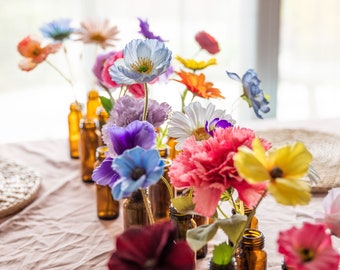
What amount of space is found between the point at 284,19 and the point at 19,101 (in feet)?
4.57

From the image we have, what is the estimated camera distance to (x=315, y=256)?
0.58 meters

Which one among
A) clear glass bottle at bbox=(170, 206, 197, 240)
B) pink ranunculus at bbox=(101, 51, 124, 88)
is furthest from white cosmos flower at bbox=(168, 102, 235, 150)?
pink ranunculus at bbox=(101, 51, 124, 88)

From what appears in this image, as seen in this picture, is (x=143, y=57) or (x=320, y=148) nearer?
(x=143, y=57)

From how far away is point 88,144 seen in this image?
1369mm

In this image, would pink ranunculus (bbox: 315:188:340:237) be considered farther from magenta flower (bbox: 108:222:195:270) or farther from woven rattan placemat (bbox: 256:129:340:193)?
woven rattan placemat (bbox: 256:129:340:193)

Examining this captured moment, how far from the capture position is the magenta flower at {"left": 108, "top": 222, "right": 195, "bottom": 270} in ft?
1.82

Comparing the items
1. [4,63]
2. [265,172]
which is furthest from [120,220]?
[4,63]

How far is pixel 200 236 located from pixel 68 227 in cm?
53

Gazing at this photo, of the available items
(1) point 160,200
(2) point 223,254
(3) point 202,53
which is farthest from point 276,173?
(3) point 202,53

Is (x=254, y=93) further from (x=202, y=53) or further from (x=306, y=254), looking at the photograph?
(x=202, y=53)

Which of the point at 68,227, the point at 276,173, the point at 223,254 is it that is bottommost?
the point at 68,227

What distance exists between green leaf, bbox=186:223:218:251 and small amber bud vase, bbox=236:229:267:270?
0.14m

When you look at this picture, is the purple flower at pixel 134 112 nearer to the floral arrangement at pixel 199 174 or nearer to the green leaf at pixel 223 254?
the floral arrangement at pixel 199 174

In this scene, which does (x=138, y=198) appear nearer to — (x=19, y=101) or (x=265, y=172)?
(x=265, y=172)
